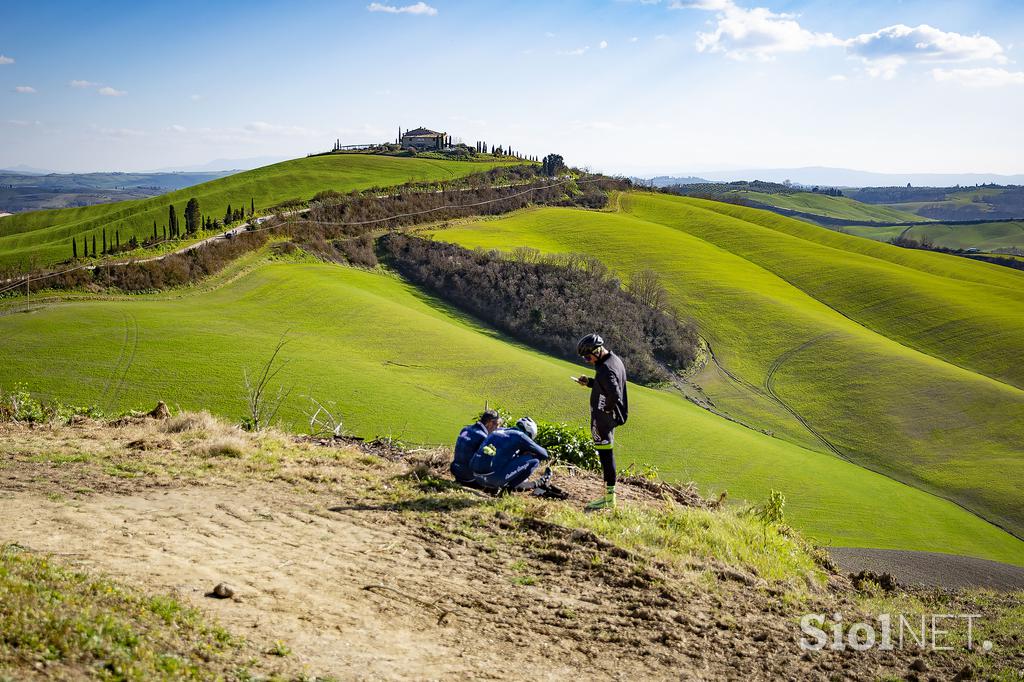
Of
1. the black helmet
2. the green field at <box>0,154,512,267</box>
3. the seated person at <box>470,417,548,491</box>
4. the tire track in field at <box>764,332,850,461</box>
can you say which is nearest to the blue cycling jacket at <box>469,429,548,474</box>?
the seated person at <box>470,417,548,491</box>

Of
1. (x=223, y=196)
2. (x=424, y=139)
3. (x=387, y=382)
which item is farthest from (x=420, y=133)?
(x=387, y=382)

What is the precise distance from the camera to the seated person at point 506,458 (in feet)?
29.0

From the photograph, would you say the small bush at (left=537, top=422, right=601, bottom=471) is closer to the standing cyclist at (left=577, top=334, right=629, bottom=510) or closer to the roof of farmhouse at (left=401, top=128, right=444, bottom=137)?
the standing cyclist at (left=577, top=334, right=629, bottom=510)

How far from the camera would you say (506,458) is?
904 centimetres

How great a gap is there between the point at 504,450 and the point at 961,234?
171 m

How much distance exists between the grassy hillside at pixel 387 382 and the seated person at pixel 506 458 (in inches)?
340

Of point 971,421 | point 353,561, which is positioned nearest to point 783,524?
point 353,561

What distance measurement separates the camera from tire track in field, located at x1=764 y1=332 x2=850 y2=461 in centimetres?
3031

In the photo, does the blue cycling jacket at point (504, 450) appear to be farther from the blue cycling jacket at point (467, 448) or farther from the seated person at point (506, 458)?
the blue cycling jacket at point (467, 448)

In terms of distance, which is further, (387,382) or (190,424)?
(387,382)

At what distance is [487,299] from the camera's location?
3906 centimetres

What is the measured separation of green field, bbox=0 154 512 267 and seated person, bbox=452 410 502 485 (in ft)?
180

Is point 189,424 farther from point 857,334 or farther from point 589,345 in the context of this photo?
point 857,334

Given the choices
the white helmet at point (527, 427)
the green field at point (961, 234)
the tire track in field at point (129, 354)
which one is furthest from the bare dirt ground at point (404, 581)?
the green field at point (961, 234)
